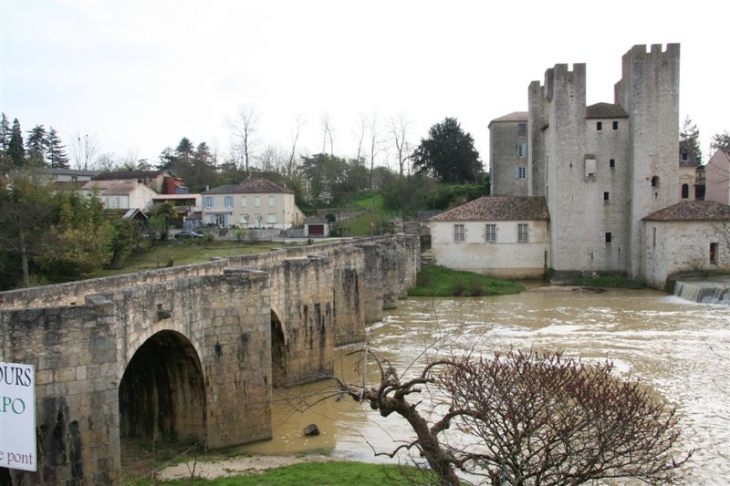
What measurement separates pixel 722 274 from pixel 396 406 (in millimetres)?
29192

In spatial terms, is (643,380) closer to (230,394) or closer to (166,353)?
(230,394)

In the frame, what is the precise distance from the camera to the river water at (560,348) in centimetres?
1282

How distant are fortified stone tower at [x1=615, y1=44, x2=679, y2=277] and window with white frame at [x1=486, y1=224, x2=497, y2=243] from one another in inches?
285

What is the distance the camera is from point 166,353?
1243cm

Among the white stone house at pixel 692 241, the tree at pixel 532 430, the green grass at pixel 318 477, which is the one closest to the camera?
the tree at pixel 532 430

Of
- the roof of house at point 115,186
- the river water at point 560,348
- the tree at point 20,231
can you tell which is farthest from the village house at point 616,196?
the roof of house at point 115,186

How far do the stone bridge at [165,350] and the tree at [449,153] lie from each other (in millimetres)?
37540

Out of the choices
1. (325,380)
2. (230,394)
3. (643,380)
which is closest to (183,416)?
(230,394)

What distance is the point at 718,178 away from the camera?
41000 millimetres

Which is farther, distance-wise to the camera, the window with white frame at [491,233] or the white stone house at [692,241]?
the window with white frame at [491,233]

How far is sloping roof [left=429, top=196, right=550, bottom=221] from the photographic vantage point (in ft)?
127

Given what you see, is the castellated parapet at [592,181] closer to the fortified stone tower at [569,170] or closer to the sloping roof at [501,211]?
the fortified stone tower at [569,170]

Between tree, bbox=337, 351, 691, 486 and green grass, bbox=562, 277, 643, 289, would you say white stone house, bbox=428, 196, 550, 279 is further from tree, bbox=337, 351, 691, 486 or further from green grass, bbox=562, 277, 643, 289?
tree, bbox=337, 351, 691, 486

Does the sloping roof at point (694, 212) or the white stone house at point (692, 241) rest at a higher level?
the sloping roof at point (694, 212)
